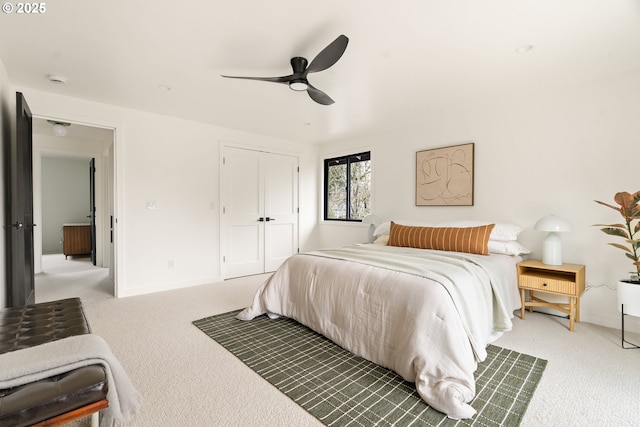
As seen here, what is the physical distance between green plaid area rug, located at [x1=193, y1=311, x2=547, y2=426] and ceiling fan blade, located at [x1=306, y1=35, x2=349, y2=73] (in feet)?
7.04

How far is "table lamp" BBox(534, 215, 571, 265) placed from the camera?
2795mm

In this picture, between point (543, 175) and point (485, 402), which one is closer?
point (485, 402)

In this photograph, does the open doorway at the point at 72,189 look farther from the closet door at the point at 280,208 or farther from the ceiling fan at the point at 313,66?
the ceiling fan at the point at 313,66

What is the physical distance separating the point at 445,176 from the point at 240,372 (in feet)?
10.7

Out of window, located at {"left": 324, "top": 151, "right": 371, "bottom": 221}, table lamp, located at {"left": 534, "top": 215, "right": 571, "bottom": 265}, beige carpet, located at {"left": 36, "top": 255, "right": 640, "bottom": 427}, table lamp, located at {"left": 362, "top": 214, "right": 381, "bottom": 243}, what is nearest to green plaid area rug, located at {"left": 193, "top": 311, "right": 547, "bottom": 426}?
beige carpet, located at {"left": 36, "top": 255, "right": 640, "bottom": 427}

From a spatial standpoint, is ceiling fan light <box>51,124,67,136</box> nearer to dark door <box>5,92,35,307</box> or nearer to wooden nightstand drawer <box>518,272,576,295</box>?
dark door <box>5,92,35,307</box>

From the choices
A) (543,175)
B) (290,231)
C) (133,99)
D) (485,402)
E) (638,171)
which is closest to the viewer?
(485,402)

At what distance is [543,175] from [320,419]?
3.19 m

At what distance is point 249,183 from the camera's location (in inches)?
197

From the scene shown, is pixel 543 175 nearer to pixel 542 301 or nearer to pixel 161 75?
pixel 542 301

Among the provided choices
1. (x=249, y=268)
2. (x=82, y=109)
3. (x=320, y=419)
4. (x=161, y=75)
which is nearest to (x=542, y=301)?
(x=320, y=419)

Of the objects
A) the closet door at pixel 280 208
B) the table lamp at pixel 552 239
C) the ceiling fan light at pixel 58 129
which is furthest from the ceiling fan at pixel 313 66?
Result: the ceiling fan light at pixel 58 129

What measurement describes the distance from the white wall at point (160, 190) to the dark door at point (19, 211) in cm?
76

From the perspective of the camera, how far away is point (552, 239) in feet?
9.55
